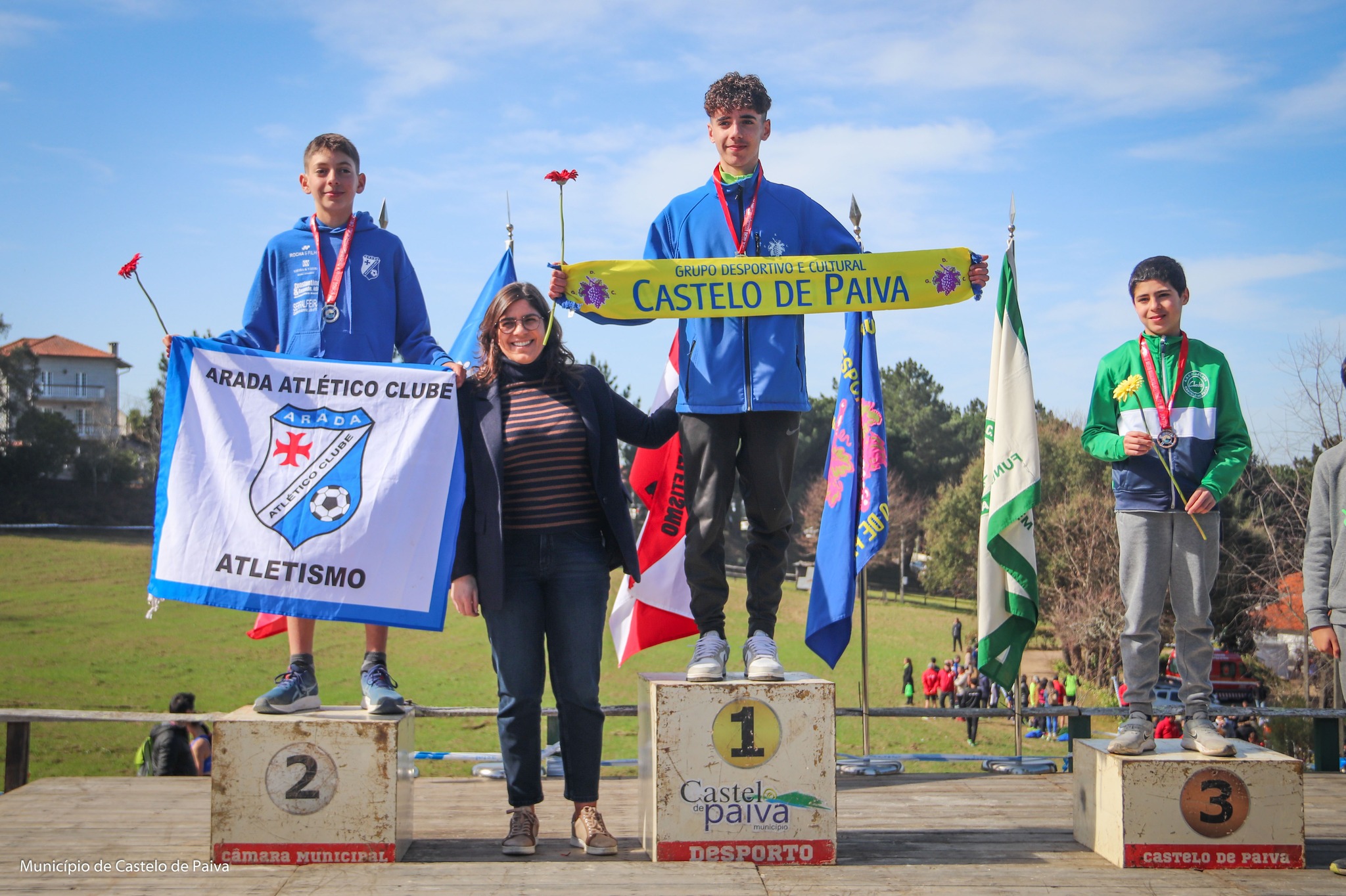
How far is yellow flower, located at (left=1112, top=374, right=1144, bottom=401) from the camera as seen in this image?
428 cm

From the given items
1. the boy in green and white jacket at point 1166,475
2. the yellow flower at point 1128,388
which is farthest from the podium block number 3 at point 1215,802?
the yellow flower at point 1128,388

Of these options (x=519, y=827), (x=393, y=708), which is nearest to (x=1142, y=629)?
(x=519, y=827)

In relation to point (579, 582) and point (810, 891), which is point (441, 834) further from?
point (810, 891)

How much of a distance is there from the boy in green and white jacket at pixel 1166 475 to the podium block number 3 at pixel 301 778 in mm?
3163

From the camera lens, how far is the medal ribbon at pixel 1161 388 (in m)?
4.34

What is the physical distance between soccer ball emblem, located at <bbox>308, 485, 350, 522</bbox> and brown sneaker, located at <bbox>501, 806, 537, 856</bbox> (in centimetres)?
144

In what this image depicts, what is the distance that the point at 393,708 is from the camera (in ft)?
13.2

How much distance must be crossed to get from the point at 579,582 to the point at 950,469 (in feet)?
214

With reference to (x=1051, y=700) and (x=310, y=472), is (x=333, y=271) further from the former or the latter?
(x=1051, y=700)

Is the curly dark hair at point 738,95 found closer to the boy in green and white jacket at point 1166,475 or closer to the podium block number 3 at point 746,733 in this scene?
the boy in green and white jacket at point 1166,475

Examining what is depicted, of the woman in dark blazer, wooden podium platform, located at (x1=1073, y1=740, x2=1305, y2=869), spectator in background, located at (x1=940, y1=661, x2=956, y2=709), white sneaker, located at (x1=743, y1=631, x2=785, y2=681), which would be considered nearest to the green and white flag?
wooden podium platform, located at (x1=1073, y1=740, x2=1305, y2=869)

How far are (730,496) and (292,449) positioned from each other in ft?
6.26

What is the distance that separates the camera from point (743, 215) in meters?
4.64

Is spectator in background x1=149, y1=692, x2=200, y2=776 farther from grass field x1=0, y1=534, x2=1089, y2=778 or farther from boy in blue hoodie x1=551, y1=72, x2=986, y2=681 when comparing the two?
grass field x1=0, y1=534, x2=1089, y2=778
